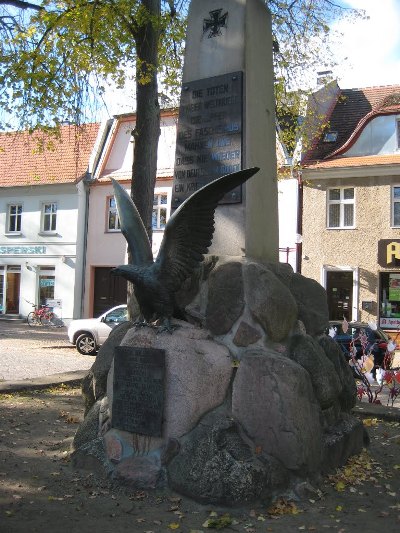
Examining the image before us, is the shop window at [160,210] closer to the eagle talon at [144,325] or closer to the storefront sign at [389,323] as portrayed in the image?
the storefront sign at [389,323]

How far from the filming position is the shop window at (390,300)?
65.0ft

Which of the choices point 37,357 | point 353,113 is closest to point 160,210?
point 353,113

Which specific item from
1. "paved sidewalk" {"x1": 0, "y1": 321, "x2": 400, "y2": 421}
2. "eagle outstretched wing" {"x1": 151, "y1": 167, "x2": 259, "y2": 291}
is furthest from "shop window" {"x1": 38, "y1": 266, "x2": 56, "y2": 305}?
"eagle outstretched wing" {"x1": 151, "y1": 167, "x2": 259, "y2": 291}

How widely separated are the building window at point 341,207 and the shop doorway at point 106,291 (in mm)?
8717

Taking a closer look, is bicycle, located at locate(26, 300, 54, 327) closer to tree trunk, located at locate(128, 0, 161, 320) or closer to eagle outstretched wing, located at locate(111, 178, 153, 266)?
tree trunk, located at locate(128, 0, 161, 320)

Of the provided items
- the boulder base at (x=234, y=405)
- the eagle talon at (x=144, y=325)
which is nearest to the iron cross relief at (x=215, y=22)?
the boulder base at (x=234, y=405)

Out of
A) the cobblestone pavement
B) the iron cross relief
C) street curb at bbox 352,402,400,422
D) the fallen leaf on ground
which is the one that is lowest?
the cobblestone pavement

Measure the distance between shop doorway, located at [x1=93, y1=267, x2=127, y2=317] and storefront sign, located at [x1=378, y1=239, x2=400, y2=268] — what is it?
10107 millimetres

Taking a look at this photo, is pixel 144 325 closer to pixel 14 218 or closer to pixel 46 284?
pixel 46 284

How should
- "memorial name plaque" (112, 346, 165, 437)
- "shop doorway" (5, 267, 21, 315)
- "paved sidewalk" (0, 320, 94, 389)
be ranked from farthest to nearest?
"shop doorway" (5, 267, 21, 315), "paved sidewalk" (0, 320, 94, 389), "memorial name plaque" (112, 346, 165, 437)

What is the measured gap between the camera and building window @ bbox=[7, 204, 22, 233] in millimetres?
26891

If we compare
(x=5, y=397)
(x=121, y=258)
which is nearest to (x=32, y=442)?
(x=5, y=397)

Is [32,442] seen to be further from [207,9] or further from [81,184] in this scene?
[81,184]

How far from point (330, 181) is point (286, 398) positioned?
57.7 feet
